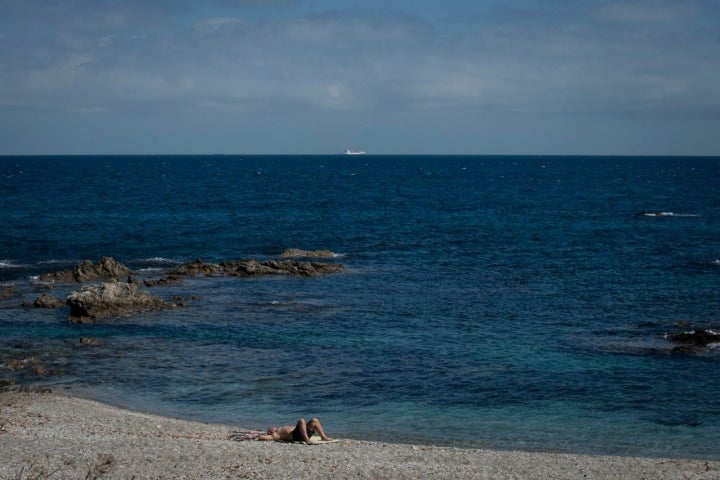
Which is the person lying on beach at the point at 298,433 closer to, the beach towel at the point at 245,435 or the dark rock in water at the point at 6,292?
the beach towel at the point at 245,435

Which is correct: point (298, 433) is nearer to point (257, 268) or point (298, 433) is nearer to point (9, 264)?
point (257, 268)

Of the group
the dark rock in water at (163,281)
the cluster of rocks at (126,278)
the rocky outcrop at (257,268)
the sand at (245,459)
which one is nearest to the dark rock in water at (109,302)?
the cluster of rocks at (126,278)

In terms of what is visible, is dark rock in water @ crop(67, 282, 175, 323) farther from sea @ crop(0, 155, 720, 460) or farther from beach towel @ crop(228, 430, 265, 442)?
beach towel @ crop(228, 430, 265, 442)

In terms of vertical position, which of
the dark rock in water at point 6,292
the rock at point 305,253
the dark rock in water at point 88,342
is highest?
the rock at point 305,253

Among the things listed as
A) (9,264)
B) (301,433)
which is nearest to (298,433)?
(301,433)

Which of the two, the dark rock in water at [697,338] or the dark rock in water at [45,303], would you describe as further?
the dark rock in water at [45,303]

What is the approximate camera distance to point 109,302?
41.4 metres

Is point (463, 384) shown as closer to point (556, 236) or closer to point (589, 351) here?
point (589, 351)

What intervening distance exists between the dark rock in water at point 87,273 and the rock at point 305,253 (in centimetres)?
1323

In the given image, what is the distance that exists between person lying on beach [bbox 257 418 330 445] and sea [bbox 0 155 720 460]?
253cm

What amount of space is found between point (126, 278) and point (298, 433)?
31.2 m

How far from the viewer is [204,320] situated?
3994 centimetres

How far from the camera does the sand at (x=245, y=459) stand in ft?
62.1

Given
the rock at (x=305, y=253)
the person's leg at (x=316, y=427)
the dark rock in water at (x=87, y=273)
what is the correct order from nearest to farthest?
1. the person's leg at (x=316, y=427)
2. the dark rock in water at (x=87, y=273)
3. the rock at (x=305, y=253)
